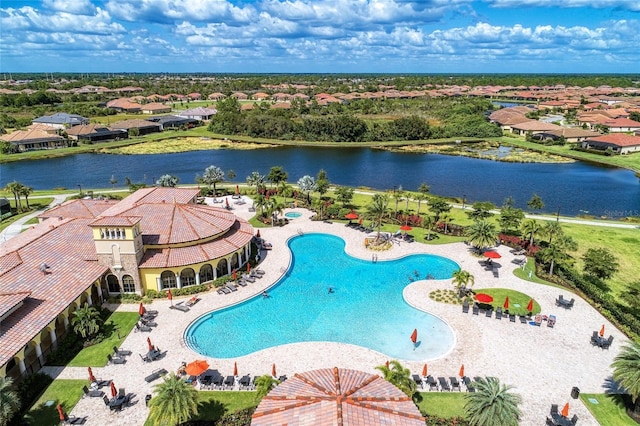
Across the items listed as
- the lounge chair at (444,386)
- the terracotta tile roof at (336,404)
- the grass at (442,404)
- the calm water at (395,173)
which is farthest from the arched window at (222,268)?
the calm water at (395,173)

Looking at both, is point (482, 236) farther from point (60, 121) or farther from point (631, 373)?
point (60, 121)

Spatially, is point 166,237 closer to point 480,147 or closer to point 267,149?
point 267,149

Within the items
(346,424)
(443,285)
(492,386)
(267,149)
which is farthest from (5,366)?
(267,149)

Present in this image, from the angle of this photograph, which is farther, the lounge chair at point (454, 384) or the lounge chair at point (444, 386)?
the lounge chair at point (454, 384)

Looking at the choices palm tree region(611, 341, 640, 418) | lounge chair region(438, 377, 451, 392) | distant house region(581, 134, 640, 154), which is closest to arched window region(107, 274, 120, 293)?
lounge chair region(438, 377, 451, 392)

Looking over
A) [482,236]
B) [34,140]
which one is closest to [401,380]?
[482,236]

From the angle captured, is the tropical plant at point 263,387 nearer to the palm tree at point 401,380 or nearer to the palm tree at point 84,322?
the palm tree at point 401,380

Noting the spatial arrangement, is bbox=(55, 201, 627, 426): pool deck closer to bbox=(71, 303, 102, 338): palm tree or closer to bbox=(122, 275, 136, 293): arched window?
bbox=(122, 275, 136, 293): arched window
